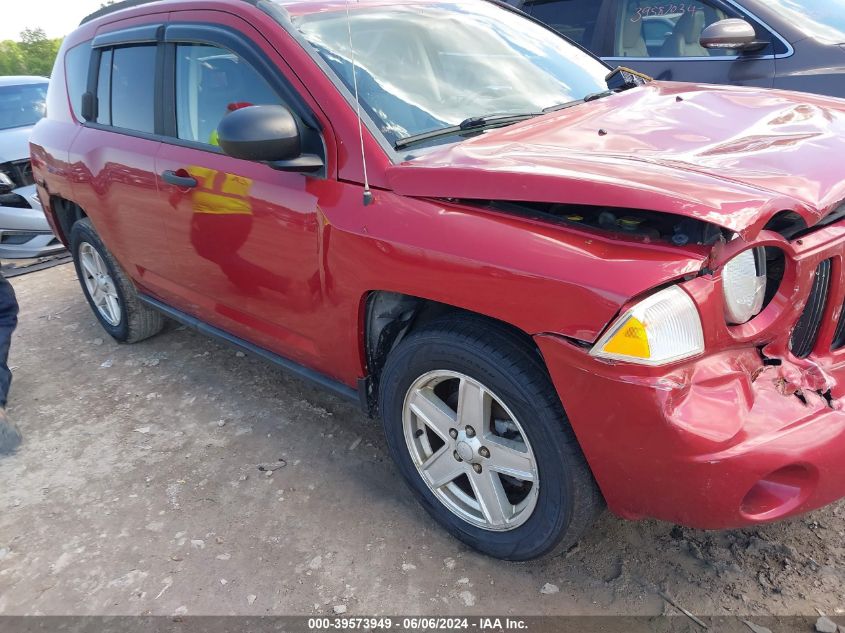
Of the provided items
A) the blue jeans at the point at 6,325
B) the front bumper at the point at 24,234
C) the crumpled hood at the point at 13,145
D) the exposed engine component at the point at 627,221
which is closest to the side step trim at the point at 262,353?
the blue jeans at the point at 6,325

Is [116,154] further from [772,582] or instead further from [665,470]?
→ [772,582]

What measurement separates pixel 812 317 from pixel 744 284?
0.30m

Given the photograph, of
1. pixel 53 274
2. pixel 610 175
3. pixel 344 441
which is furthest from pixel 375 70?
pixel 53 274

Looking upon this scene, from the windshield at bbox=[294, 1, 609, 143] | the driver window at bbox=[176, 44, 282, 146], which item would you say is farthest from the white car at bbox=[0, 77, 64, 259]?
the windshield at bbox=[294, 1, 609, 143]

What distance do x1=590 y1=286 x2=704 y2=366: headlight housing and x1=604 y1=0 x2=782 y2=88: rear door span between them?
124 inches

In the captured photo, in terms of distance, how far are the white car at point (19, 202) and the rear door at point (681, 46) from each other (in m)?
5.22

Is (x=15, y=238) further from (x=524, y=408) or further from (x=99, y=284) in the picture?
(x=524, y=408)

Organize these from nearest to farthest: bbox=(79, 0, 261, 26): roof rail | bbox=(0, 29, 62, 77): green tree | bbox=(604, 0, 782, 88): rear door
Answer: bbox=(79, 0, 261, 26): roof rail, bbox=(604, 0, 782, 88): rear door, bbox=(0, 29, 62, 77): green tree

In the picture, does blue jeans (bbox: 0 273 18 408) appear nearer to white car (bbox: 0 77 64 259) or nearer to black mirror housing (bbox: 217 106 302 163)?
black mirror housing (bbox: 217 106 302 163)

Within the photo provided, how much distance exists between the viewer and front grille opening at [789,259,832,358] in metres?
1.82

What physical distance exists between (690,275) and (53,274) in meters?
5.80

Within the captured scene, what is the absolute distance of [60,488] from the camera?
2.90 meters

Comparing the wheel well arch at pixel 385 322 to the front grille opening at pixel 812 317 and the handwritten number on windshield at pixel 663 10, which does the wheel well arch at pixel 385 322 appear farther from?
the handwritten number on windshield at pixel 663 10

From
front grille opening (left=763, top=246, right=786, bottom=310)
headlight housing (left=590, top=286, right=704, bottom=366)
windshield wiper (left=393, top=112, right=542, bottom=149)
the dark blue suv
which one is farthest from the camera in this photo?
the dark blue suv
